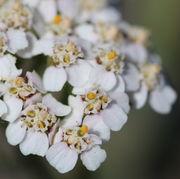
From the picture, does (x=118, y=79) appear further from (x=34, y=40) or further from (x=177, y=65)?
(x=177, y=65)

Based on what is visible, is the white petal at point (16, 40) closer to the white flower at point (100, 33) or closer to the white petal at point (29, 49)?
the white petal at point (29, 49)

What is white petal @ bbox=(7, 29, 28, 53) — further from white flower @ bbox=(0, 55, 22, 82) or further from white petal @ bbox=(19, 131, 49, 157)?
white petal @ bbox=(19, 131, 49, 157)

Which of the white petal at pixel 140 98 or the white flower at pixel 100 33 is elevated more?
the white flower at pixel 100 33

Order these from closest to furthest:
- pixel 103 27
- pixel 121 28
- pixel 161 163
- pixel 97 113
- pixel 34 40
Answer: pixel 97 113
pixel 34 40
pixel 103 27
pixel 121 28
pixel 161 163

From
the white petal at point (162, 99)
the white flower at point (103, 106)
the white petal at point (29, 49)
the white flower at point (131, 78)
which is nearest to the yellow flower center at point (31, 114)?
the white flower at point (103, 106)

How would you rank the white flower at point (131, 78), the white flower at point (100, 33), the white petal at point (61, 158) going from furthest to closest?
the white flower at point (100, 33) → the white flower at point (131, 78) → the white petal at point (61, 158)

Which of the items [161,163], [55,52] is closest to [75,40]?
Answer: [55,52]

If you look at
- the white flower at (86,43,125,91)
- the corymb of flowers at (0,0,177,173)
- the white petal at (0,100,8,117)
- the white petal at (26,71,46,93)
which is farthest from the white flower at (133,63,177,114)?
the white petal at (0,100,8,117)
